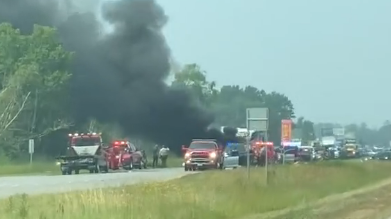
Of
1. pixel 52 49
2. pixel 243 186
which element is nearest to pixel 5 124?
pixel 52 49

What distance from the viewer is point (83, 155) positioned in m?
57.8

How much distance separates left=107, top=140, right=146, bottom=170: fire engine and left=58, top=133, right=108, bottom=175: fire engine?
4465mm

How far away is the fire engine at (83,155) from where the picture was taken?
57656 mm

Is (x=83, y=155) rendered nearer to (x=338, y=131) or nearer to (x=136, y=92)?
(x=136, y=92)

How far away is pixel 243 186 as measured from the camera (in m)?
30.5

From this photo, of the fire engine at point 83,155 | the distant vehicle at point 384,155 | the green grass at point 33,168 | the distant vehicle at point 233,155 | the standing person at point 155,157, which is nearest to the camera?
the fire engine at point 83,155

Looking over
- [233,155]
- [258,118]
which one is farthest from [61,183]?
[233,155]

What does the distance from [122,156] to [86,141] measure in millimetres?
6907

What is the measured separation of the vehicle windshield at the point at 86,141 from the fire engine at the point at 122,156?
450 cm

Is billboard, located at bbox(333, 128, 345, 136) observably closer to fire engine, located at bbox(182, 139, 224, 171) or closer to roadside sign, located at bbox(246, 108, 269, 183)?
fire engine, located at bbox(182, 139, 224, 171)

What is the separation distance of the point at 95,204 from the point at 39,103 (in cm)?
5568

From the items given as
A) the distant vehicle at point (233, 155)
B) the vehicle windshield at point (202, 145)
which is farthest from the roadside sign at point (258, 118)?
the distant vehicle at point (233, 155)

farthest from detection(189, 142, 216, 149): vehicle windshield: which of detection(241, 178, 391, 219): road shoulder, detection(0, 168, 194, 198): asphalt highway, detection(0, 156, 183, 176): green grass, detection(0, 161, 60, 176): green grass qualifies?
detection(241, 178, 391, 219): road shoulder

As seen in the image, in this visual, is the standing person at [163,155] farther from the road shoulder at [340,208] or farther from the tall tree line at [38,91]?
the road shoulder at [340,208]
